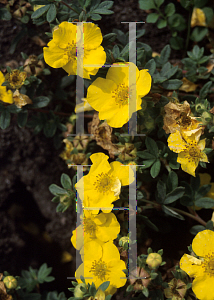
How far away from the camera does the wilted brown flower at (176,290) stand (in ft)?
5.33

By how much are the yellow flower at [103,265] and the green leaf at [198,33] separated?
1.61 meters

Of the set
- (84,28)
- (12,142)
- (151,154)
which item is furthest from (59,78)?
(151,154)

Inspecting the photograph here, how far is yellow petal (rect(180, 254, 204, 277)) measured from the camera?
156cm

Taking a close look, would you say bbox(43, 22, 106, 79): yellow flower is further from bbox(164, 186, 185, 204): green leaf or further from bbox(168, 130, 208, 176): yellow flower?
bbox(164, 186, 185, 204): green leaf

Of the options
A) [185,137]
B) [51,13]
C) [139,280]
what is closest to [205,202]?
[185,137]

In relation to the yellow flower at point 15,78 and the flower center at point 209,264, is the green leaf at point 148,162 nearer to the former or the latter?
the flower center at point 209,264

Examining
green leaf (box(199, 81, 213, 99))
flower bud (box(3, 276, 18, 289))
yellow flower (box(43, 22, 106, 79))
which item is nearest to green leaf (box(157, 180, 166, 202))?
green leaf (box(199, 81, 213, 99))

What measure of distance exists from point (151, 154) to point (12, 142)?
3.92 ft

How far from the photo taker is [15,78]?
188 cm

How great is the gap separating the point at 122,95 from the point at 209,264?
98 centimetres

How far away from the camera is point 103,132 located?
1.96m

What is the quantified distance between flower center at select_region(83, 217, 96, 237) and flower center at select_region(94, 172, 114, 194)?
179 mm

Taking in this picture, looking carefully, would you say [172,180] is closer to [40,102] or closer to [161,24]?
[40,102]

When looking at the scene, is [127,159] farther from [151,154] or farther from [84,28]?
[84,28]
